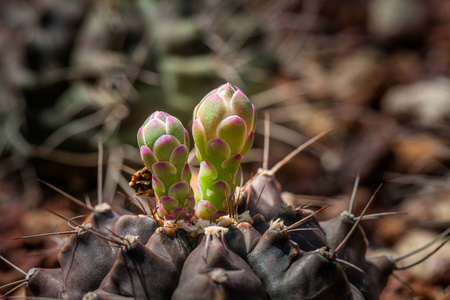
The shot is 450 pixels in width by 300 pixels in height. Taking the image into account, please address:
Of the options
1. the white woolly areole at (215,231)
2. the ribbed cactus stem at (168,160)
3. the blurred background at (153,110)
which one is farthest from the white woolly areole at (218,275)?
the blurred background at (153,110)

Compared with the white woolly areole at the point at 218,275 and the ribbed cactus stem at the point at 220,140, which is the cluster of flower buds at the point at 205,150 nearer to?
the ribbed cactus stem at the point at 220,140

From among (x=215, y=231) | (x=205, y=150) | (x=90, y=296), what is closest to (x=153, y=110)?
(x=205, y=150)

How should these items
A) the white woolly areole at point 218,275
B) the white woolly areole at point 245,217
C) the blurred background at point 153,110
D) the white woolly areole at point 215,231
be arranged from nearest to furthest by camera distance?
1. the white woolly areole at point 218,275
2. the white woolly areole at point 215,231
3. the white woolly areole at point 245,217
4. the blurred background at point 153,110

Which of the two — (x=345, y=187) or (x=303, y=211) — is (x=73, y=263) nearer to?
(x=303, y=211)

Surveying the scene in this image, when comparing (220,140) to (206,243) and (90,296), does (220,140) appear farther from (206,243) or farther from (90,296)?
(90,296)

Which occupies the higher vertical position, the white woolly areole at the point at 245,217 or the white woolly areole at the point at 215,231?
the white woolly areole at the point at 215,231

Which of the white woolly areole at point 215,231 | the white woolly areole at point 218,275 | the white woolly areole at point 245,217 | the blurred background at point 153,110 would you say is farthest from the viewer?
the blurred background at point 153,110

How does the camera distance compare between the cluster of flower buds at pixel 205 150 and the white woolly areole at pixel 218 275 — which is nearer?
the white woolly areole at pixel 218 275
